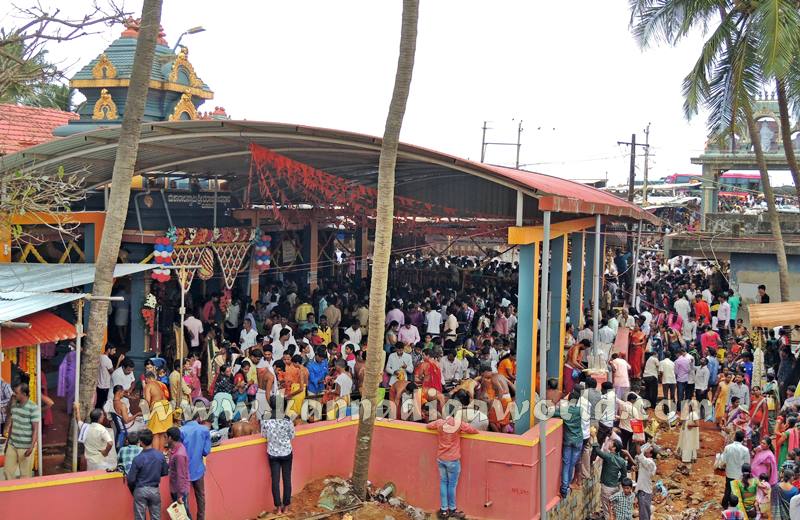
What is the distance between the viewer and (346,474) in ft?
36.3

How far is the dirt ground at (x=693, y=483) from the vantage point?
12328 mm

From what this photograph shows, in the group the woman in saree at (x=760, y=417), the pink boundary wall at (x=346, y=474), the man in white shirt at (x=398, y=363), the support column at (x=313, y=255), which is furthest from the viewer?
the support column at (x=313, y=255)

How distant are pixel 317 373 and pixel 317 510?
258cm

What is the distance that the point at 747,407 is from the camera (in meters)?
13.5

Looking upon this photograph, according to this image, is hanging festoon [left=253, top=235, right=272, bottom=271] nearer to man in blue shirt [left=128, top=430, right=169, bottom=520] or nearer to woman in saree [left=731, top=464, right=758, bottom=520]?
man in blue shirt [left=128, top=430, right=169, bottom=520]

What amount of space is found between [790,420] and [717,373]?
4253 millimetres

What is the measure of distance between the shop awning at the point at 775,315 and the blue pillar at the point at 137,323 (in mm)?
9853

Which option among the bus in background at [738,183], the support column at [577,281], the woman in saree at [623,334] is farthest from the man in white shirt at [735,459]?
the bus in background at [738,183]

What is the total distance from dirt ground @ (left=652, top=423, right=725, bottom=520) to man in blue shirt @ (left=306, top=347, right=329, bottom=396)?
4.92 metres

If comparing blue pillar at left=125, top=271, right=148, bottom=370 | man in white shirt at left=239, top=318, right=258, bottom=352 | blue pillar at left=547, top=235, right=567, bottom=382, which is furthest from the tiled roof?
blue pillar at left=547, top=235, right=567, bottom=382

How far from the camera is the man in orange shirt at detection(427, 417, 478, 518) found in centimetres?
1030

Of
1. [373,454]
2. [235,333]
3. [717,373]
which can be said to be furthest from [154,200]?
[717,373]

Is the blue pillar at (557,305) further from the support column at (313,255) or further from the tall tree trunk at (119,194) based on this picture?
the support column at (313,255)

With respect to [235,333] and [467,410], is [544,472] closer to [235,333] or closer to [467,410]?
[467,410]
